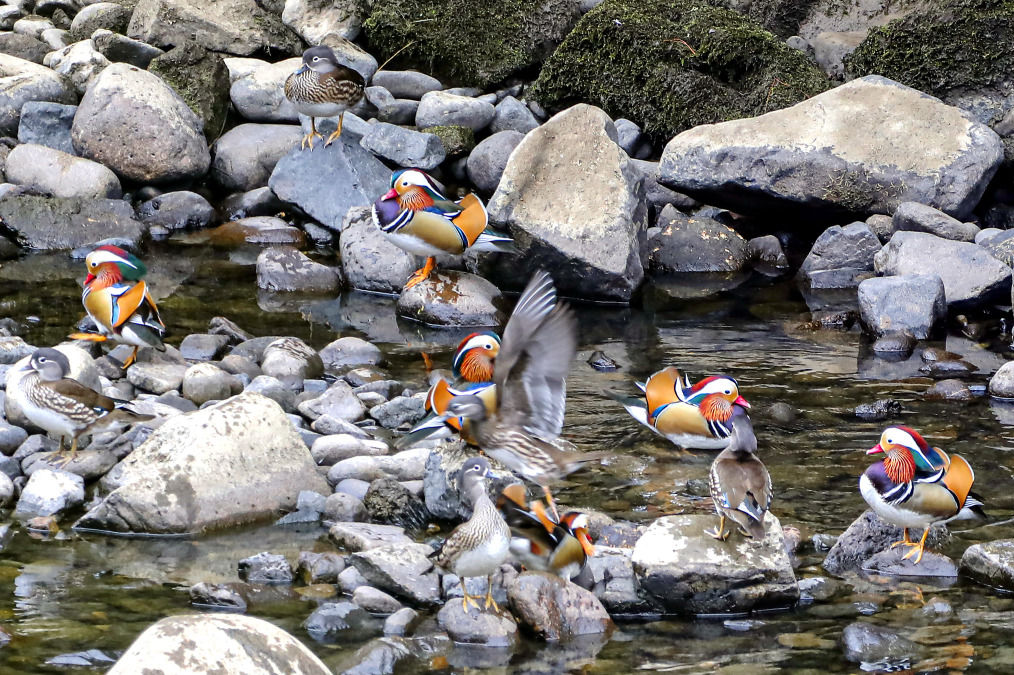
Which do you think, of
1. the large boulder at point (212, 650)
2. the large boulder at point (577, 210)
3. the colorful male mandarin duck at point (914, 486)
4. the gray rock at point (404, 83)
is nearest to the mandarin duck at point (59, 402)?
the large boulder at point (212, 650)

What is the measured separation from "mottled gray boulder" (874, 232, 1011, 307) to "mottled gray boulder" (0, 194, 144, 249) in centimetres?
632

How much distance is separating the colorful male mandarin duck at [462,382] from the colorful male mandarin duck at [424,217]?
224 cm

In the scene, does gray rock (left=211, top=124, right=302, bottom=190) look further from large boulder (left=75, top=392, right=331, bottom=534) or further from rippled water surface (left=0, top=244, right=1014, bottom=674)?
large boulder (left=75, top=392, right=331, bottom=534)

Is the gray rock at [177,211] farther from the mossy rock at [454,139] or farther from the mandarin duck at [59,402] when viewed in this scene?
the mandarin duck at [59,402]

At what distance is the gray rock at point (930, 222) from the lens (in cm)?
997

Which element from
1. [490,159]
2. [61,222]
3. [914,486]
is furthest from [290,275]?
[914,486]

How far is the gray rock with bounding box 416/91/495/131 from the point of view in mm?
12172

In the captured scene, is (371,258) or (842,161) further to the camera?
(842,161)

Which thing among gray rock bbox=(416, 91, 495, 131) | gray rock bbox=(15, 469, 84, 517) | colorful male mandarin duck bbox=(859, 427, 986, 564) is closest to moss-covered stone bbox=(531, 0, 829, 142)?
gray rock bbox=(416, 91, 495, 131)

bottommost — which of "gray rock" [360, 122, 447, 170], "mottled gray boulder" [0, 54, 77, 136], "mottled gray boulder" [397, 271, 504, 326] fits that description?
"mottled gray boulder" [397, 271, 504, 326]

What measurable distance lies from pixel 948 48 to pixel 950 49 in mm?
22

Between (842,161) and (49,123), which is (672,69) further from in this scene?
(49,123)

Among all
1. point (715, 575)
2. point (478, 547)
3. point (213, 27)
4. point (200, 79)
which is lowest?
point (715, 575)

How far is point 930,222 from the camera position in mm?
9969
